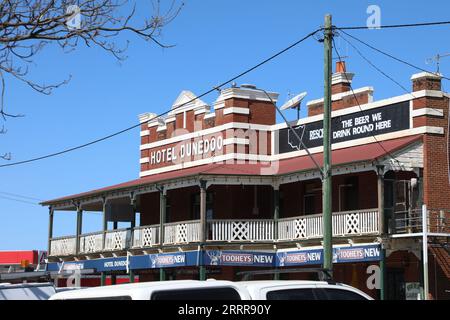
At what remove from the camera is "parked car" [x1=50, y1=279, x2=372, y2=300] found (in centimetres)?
848

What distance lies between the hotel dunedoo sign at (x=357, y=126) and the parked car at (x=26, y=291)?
16.7 metres

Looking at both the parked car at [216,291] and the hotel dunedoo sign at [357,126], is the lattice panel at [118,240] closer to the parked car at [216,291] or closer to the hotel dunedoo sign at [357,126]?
the hotel dunedoo sign at [357,126]

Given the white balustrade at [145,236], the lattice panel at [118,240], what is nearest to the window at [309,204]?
the white balustrade at [145,236]

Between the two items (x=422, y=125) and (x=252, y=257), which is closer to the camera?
(x=422, y=125)

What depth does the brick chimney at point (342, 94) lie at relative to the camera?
1201 inches

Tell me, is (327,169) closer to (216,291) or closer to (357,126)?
(357,126)

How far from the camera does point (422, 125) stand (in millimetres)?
27953

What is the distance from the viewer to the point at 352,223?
1071 inches

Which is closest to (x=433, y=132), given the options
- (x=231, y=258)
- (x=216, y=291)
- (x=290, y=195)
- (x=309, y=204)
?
(x=309, y=204)

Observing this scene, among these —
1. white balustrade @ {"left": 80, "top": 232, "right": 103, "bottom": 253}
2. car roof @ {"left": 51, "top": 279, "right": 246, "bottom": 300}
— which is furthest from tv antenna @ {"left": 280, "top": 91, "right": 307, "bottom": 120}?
car roof @ {"left": 51, "top": 279, "right": 246, "bottom": 300}

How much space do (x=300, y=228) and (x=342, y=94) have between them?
5384 mm
